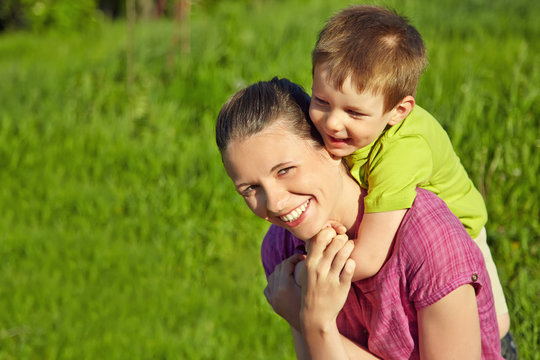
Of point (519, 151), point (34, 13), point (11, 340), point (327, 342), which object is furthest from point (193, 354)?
point (34, 13)

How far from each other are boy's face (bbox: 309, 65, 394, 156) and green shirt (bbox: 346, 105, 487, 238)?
0.22ft

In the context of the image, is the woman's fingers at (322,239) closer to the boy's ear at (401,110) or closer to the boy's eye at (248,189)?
the boy's eye at (248,189)

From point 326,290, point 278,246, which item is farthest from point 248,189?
point 278,246

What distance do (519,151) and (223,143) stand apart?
268 cm

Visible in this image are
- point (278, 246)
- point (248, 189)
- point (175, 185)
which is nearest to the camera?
point (248, 189)

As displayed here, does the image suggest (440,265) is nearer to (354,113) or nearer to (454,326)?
(454,326)

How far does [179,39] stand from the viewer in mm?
6449

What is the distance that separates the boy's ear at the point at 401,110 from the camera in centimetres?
190

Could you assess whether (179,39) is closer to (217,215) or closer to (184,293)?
(217,215)

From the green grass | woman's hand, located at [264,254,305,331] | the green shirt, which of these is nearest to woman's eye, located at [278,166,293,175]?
the green shirt

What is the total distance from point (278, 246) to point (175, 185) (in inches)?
104

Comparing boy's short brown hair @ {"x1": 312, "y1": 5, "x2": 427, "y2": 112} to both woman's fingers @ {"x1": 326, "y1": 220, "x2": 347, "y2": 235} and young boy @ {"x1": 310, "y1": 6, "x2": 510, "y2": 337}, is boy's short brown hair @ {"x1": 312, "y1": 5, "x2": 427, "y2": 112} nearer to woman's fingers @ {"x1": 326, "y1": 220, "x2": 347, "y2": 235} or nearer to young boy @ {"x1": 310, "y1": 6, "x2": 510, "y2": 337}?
young boy @ {"x1": 310, "y1": 6, "x2": 510, "y2": 337}

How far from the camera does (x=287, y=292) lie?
2.14 m

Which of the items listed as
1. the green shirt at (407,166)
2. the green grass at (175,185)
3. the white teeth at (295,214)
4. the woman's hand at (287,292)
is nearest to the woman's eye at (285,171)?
the white teeth at (295,214)
